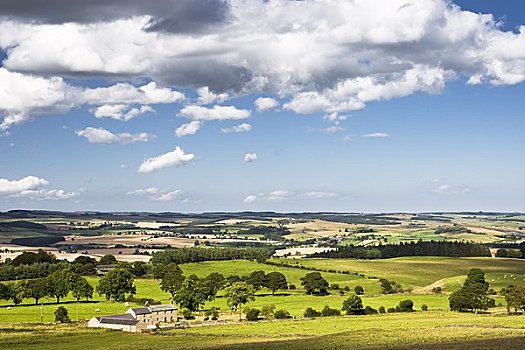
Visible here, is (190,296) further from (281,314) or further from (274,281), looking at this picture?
(274,281)

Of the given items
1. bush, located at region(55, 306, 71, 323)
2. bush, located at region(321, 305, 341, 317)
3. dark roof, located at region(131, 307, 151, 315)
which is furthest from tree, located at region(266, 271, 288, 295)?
bush, located at region(55, 306, 71, 323)

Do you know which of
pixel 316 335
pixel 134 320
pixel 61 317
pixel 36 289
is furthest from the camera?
pixel 36 289

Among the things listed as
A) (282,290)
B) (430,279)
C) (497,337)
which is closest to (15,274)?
(282,290)

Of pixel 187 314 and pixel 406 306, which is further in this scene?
pixel 406 306

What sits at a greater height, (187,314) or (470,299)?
(470,299)

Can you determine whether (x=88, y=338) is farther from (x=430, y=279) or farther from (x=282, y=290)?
(x=430, y=279)

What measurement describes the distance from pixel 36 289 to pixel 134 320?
4103cm

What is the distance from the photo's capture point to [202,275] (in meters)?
178

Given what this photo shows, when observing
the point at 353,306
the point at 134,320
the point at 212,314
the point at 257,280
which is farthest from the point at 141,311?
the point at 257,280

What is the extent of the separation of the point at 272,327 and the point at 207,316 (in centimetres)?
2149

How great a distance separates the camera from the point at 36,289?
13925cm

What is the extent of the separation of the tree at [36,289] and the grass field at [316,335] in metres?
35.4

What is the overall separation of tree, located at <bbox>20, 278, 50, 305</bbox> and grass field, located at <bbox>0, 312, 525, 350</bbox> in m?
35.4

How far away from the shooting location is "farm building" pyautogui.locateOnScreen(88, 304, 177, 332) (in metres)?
106
